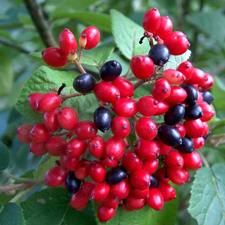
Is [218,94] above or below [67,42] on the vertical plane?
below

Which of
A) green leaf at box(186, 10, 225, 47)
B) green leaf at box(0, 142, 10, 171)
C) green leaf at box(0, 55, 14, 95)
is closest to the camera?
green leaf at box(0, 142, 10, 171)

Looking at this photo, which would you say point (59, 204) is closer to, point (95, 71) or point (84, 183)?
point (84, 183)

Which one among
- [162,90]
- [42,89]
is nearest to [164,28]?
[162,90]

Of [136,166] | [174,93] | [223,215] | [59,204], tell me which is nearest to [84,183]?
[136,166]

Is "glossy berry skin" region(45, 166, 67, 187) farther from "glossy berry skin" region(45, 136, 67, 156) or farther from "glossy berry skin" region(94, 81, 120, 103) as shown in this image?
"glossy berry skin" region(94, 81, 120, 103)

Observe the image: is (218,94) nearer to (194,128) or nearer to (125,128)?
(194,128)

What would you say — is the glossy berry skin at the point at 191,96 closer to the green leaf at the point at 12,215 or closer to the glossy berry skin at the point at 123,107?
the glossy berry skin at the point at 123,107

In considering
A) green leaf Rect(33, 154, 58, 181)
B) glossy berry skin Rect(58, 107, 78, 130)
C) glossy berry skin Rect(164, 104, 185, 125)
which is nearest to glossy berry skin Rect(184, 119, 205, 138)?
glossy berry skin Rect(164, 104, 185, 125)
